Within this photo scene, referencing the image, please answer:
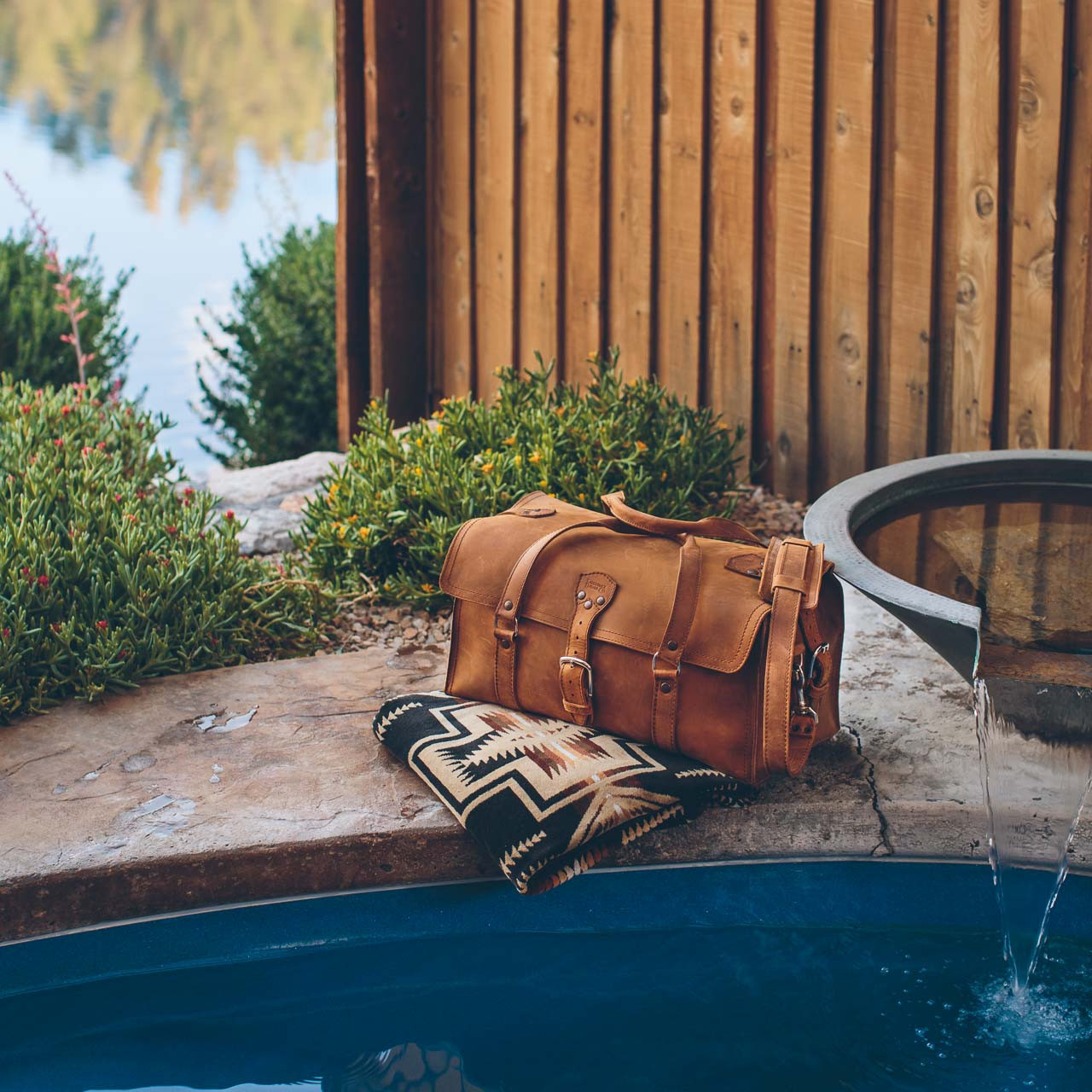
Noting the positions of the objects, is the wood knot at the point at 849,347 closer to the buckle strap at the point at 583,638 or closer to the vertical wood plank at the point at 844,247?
the vertical wood plank at the point at 844,247

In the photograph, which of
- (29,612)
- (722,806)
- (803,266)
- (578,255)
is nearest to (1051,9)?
(803,266)

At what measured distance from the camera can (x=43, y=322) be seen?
5.65m

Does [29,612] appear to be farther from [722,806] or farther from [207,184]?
[207,184]

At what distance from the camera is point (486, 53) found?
4832 millimetres

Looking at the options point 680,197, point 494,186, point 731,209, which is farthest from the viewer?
point 494,186

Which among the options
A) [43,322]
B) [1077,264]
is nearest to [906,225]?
[1077,264]

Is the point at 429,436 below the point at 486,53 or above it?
below

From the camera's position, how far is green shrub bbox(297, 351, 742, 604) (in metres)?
3.57

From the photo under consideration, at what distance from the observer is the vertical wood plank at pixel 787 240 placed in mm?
3848

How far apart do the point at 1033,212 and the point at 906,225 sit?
38cm

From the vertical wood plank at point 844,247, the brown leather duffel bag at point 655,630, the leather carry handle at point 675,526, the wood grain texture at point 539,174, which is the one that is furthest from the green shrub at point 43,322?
the leather carry handle at point 675,526

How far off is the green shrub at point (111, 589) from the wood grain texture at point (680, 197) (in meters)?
1.56

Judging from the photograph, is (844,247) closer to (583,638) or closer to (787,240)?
(787,240)

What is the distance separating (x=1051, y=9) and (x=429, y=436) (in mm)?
1977
